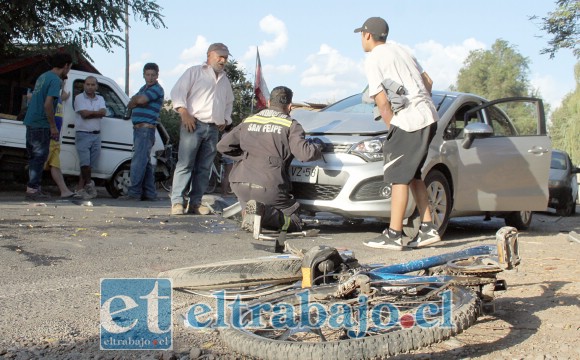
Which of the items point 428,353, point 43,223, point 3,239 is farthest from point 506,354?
point 43,223

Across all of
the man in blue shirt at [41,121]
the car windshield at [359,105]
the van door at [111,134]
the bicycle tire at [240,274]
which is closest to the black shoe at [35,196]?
the man in blue shirt at [41,121]

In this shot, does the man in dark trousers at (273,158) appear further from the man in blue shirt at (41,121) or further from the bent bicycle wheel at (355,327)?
the man in blue shirt at (41,121)

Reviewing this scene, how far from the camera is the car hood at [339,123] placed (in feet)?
23.6

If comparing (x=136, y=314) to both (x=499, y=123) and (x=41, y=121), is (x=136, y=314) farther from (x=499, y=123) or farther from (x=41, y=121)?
(x=41, y=121)

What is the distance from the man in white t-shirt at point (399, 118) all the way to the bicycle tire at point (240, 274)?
8.41 feet

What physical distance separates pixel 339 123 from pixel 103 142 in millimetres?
5506

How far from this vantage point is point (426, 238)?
6.52 m

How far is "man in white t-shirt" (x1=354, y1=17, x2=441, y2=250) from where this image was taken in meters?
6.20

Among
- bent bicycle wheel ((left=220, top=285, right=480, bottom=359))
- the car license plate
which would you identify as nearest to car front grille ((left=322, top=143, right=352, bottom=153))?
the car license plate

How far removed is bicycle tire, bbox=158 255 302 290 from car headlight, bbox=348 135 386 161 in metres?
3.26

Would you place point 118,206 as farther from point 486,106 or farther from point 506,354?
point 506,354

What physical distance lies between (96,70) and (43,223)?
1185cm

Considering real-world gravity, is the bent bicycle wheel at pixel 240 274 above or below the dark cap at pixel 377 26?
below

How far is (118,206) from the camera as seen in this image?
9422 millimetres
